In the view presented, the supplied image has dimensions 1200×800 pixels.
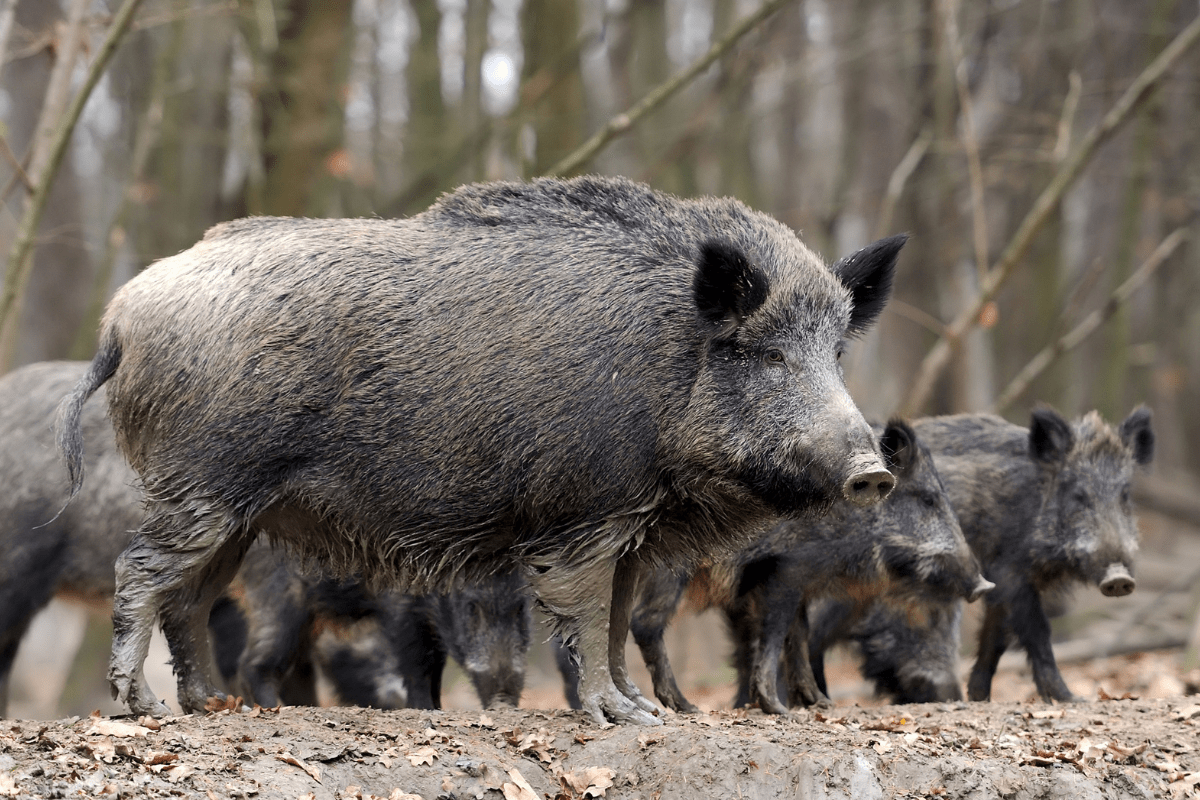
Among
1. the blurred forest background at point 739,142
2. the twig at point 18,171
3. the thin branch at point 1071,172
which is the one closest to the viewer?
the twig at point 18,171

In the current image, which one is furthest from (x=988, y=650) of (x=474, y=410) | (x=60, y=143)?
(x=60, y=143)

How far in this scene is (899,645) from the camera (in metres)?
8.20

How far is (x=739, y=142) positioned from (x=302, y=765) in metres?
11.8

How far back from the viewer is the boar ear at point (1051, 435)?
25.8 ft

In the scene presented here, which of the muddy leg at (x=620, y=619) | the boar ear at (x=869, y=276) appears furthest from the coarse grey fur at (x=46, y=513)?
the boar ear at (x=869, y=276)

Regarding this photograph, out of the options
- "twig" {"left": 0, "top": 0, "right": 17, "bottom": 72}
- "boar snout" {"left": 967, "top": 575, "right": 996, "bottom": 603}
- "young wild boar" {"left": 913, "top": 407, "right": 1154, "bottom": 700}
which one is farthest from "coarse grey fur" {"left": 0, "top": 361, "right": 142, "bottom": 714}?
"young wild boar" {"left": 913, "top": 407, "right": 1154, "bottom": 700}

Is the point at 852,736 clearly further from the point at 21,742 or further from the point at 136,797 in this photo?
the point at 21,742

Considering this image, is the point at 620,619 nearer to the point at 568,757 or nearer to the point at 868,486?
the point at 568,757

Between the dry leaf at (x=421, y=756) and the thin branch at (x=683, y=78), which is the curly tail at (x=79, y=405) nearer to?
the dry leaf at (x=421, y=756)

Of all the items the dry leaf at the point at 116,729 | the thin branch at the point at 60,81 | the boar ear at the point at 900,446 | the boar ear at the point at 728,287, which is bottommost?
the dry leaf at the point at 116,729

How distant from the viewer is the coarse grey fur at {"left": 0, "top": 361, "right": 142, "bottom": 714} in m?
7.37

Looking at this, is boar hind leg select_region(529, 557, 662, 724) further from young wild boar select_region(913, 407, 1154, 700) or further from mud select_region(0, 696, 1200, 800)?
young wild boar select_region(913, 407, 1154, 700)

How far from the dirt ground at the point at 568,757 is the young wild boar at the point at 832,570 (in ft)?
2.99

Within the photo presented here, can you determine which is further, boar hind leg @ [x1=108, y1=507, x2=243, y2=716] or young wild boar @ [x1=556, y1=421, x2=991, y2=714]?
young wild boar @ [x1=556, y1=421, x2=991, y2=714]
